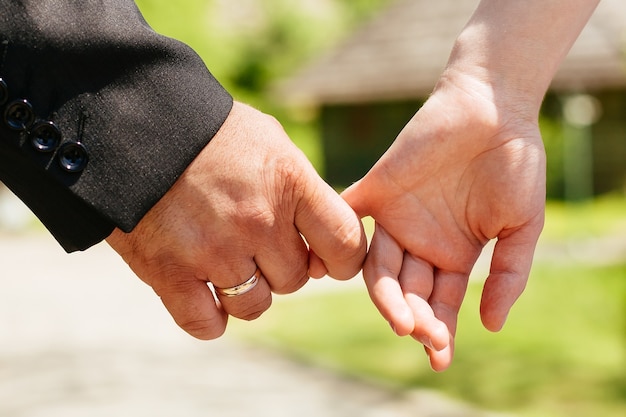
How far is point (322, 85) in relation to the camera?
65.7ft

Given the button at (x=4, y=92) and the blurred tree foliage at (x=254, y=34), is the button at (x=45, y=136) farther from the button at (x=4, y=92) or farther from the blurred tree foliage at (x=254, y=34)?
the blurred tree foliage at (x=254, y=34)

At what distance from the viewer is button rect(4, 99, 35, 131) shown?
1849 mm

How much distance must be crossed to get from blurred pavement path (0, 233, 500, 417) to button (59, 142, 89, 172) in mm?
3437

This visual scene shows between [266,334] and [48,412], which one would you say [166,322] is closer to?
[266,334]

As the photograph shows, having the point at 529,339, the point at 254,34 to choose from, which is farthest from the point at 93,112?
the point at 254,34

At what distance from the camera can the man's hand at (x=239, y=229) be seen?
2.04m

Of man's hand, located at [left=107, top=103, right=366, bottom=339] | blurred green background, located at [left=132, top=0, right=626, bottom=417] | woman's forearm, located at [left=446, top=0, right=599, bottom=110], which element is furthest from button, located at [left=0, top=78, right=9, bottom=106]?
blurred green background, located at [left=132, top=0, right=626, bottom=417]

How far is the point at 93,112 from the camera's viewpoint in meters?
1.92

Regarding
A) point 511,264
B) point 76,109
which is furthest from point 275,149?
point 511,264

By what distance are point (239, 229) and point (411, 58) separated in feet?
55.6

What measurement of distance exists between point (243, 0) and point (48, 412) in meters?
27.5

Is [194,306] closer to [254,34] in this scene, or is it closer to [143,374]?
[143,374]

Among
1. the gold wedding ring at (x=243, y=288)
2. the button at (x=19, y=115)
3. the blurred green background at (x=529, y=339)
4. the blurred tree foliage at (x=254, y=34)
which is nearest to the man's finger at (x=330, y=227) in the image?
the gold wedding ring at (x=243, y=288)

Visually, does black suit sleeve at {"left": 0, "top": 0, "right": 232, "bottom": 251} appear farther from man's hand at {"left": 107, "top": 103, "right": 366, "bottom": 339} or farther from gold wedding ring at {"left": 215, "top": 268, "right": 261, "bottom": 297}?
gold wedding ring at {"left": 215, "top": 268, "right": 261, "bottom": 297}
